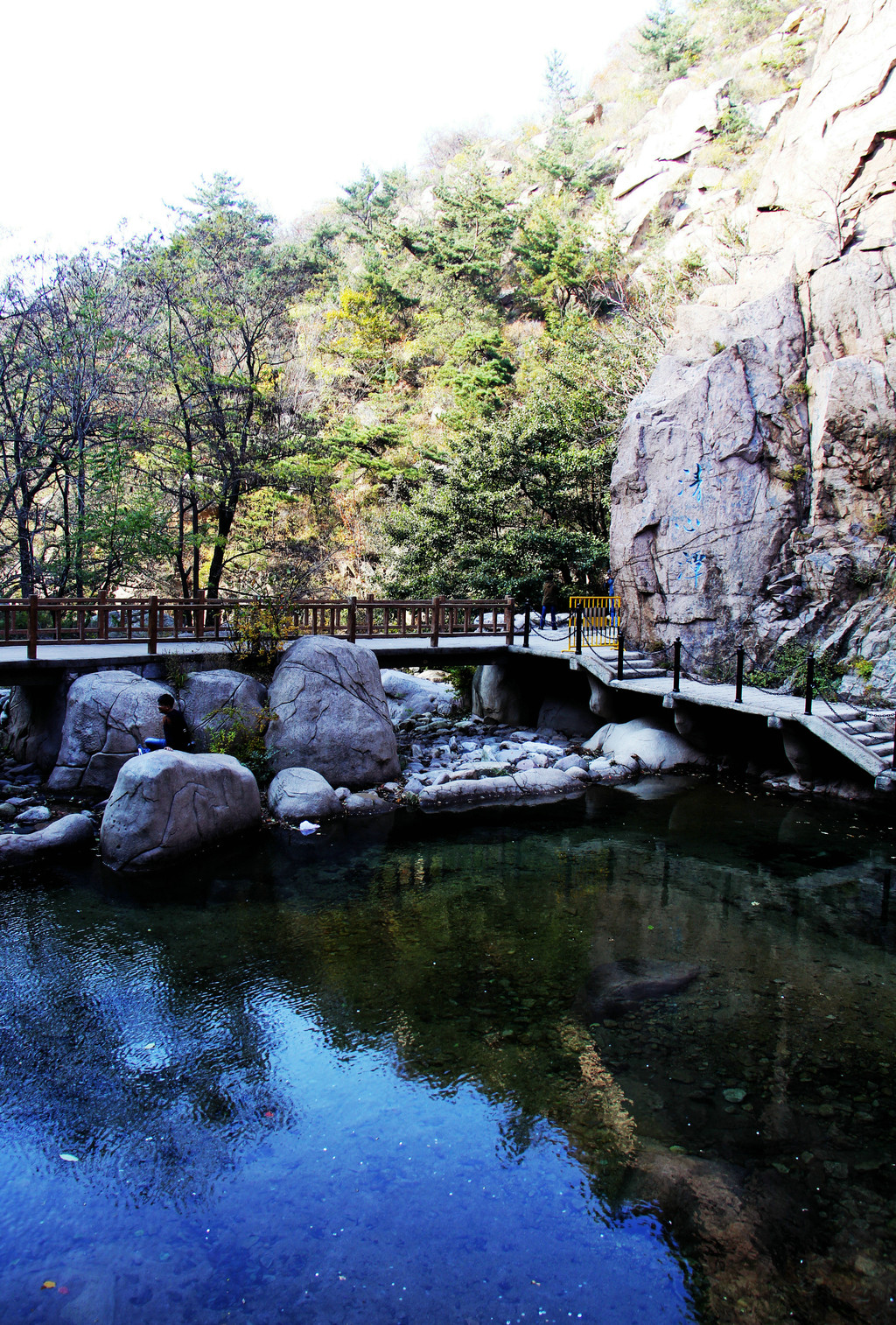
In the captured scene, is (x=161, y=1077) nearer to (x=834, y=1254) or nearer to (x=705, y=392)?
(x=834, y=1254)

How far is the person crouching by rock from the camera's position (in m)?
21.2

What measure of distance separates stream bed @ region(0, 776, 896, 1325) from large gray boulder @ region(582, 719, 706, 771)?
5063 millimetres

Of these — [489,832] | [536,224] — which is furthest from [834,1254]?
[536,224]

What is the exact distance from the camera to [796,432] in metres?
15.9

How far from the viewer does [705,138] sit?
1309 inches

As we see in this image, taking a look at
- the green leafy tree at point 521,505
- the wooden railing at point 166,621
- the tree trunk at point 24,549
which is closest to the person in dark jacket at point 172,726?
the wooden railing at point 166,621

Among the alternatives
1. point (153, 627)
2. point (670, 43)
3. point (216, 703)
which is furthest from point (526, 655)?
point (670, 43)

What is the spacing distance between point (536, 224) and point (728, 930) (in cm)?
3252

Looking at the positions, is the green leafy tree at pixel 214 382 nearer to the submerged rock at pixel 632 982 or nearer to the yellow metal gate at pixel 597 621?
the yellow metal gate at pixel 597 621

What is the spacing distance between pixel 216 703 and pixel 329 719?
1.96 m

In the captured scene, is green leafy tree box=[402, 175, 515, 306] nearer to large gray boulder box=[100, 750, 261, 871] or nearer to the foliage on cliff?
the foliage on cliff

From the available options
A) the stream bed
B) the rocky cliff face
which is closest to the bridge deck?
the rocky cliff face

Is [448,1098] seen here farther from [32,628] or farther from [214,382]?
[214,382]

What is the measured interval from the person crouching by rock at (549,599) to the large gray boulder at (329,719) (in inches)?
300
